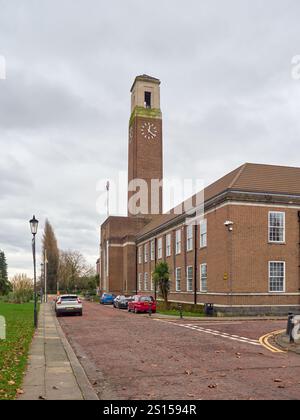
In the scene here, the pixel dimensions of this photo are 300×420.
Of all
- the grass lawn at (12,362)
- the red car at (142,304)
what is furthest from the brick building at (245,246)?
the grass lawn at (12,362)

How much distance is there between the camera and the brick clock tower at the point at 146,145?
242 feet

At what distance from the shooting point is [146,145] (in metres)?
74.5

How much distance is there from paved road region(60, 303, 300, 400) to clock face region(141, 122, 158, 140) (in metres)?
57.2

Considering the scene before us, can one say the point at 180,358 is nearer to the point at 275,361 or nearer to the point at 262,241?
the point at 275,361

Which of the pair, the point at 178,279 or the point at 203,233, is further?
the point at 178,279

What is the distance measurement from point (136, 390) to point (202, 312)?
27490 mm

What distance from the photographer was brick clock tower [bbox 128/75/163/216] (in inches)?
2904

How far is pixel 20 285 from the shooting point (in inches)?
2215

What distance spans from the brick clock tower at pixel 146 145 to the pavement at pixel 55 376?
192 feet

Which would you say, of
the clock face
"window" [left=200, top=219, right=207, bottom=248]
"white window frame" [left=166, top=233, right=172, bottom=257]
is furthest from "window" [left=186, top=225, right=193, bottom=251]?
the clock face

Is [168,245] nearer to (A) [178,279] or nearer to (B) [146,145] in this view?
(A) [178,279]

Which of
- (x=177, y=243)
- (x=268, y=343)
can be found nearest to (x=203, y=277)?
(x=177, y=243)

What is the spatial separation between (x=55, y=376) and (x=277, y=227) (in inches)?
1062
